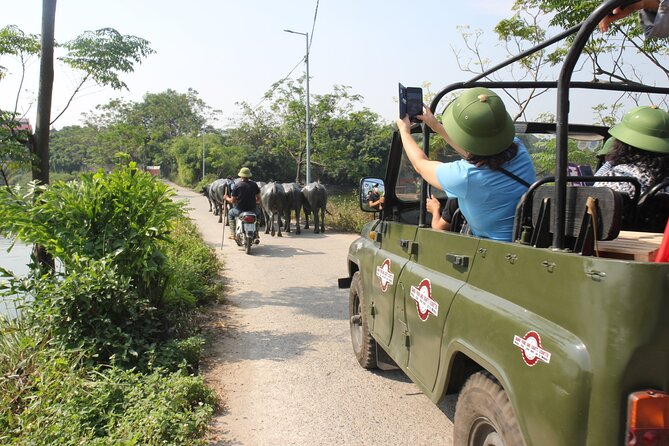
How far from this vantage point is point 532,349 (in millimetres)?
1910

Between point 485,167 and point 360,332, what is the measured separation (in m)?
2.51

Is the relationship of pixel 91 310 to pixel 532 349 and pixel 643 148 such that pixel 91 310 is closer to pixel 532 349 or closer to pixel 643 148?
pixel 532 349

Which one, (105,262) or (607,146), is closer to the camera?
(607,146)

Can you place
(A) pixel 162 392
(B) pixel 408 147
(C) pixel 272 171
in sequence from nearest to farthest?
1. (B) pixel 408 147
2. (A) pixel 162 392
3. (C) pixel 272 171

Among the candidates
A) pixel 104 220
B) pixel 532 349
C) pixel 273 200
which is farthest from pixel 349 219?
pixel 532 349

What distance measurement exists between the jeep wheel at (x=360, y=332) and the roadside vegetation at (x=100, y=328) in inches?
52.9

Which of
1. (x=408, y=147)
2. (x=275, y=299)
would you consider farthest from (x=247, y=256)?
(x=408, y=147)

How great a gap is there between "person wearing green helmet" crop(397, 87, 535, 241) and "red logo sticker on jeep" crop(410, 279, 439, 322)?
44cm

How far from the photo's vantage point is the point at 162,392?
3.59 m

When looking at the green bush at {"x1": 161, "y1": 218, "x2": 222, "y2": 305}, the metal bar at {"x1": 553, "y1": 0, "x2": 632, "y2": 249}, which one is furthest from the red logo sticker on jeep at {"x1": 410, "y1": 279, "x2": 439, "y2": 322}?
the green bush at {"x1": 161, "y1": 218, "x2": 222, "y2": 305}

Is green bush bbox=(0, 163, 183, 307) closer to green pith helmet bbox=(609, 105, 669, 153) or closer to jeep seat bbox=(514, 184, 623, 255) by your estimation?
jeep seat bbox=(514, 184, 623, 255)

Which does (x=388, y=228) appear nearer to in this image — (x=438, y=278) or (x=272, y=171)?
(x=438, y=278)

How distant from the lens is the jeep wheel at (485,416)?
2033 millimetres

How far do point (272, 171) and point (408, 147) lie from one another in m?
43.9
